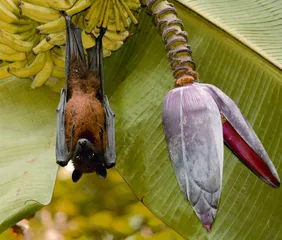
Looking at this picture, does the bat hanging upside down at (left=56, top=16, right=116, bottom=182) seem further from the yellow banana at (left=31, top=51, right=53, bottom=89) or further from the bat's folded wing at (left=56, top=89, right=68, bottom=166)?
the yellow banana at (left=31, top=51, right=53, bottom=89)

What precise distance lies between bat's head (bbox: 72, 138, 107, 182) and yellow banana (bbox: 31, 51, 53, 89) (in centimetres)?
39

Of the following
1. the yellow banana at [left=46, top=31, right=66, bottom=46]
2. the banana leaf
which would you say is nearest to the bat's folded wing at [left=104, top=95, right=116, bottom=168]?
the banana leaf

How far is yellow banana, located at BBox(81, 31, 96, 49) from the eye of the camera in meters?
1.44

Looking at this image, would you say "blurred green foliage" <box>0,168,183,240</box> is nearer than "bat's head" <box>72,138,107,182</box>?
No

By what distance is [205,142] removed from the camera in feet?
3.16

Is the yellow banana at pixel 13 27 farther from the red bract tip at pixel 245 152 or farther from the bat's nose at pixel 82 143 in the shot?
the red bract tip at pixel 245 152

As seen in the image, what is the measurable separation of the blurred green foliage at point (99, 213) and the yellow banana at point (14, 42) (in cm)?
146

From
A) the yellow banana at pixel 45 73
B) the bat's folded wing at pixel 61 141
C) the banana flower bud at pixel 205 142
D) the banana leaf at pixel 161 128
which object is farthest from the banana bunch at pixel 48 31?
the banana flower bud at pixel 205 142

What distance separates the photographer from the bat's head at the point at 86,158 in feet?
3.72

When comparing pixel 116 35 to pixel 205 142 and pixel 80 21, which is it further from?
pixel 205 142

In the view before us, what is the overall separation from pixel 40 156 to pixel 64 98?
0.18 metres

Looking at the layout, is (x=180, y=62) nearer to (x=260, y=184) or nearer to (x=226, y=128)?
(x=226, y=128)

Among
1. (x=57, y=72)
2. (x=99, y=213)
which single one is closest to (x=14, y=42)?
(x=57, y=72)

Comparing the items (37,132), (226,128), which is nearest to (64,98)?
(37,132)
